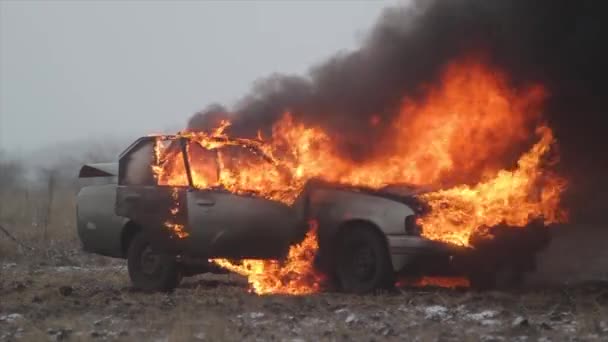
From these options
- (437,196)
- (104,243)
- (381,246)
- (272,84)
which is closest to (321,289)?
(381,246)

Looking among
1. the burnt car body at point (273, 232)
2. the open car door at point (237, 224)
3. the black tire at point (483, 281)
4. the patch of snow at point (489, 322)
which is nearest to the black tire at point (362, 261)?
the burnt car body at point (273, 232)

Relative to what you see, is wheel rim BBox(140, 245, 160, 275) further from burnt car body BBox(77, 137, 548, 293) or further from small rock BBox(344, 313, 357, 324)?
small rock BBox(344, 313, 357, 324)

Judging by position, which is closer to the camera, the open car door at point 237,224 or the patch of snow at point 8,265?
the open car door at point 237,224

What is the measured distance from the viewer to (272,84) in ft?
40.8

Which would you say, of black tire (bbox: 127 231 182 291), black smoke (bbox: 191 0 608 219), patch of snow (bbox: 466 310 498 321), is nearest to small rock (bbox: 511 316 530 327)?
patch of snow (bbox: 466 310 498 321)

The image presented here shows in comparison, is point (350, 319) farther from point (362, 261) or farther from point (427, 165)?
point (427, 165)

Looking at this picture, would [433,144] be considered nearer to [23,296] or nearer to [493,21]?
[493,21]

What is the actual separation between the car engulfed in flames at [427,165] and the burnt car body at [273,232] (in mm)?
95

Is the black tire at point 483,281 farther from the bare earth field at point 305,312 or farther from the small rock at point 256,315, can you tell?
the small rock at point 256,315

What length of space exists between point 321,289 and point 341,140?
2063 millimetres

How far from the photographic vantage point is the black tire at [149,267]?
10.3m

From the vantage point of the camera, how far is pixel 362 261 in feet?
31.0

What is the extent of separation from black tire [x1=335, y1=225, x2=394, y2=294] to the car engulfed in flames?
0.35 metres

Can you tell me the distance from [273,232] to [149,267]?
1.83 meters
